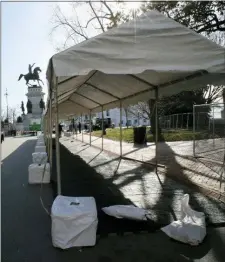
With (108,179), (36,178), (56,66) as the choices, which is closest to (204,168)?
(108,179)

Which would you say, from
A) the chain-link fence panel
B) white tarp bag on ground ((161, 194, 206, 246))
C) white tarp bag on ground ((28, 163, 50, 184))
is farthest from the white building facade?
white tarp bag on ground ((161, 194, 206, 246))

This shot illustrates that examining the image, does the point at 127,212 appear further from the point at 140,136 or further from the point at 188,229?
the point at 140,136

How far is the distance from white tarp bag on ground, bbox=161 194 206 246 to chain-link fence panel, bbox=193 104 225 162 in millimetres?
9154

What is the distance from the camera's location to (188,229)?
490 cm

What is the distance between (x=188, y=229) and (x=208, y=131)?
34.2 ft

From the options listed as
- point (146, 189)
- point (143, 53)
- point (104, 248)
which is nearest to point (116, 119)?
point (146, 189)

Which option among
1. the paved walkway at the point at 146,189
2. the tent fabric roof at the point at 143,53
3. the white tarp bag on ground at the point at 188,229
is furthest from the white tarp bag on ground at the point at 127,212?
the tent fabric roof at the point at 143,53

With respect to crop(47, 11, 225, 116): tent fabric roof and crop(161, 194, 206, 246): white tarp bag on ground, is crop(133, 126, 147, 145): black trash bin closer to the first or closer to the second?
crop(47, 11, 225, 116): tent fabric roof

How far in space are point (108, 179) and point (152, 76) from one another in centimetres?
321

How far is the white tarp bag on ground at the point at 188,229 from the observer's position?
15.6 ft

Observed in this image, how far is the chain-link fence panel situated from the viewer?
14273 millimetres

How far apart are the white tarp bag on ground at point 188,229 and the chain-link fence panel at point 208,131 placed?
9154 millimetres

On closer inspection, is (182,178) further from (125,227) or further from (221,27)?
(221,27)

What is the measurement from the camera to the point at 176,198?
7367 mm
